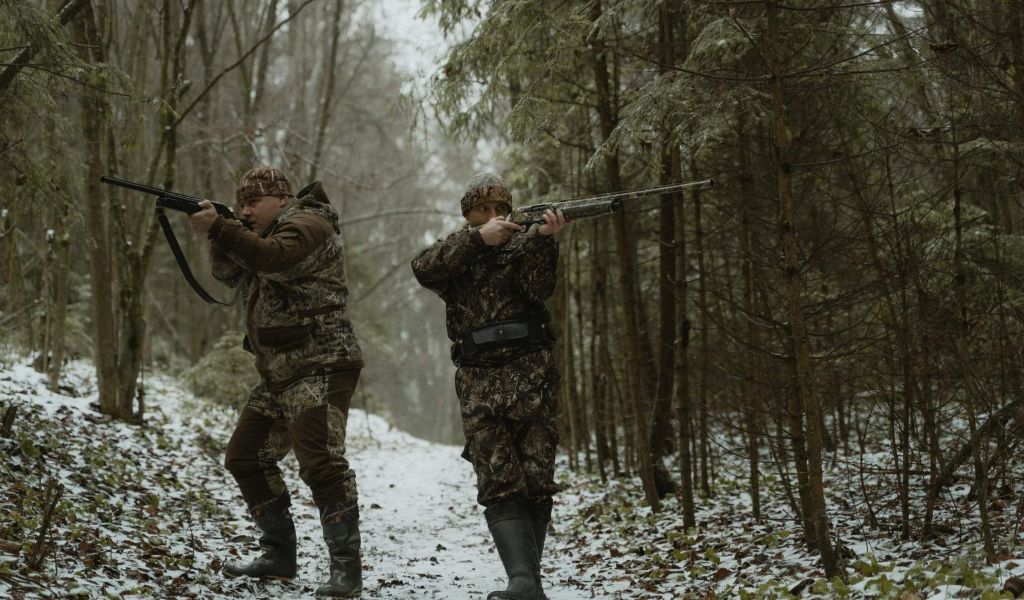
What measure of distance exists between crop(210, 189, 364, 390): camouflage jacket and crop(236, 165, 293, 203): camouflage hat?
16 centimetres

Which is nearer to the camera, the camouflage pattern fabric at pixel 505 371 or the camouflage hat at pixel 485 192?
the camouflage pattern fabric at pixel 505 371

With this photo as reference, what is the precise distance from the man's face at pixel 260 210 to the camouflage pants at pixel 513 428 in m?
1.53

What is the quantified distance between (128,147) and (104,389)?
3.85 m

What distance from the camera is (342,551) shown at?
4258 mm

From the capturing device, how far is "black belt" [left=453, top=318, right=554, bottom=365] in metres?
4.12

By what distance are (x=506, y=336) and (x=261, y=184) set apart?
1.77 m

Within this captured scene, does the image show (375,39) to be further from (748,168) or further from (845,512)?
(845,512)

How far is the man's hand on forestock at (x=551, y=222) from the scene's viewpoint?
406 centimetres

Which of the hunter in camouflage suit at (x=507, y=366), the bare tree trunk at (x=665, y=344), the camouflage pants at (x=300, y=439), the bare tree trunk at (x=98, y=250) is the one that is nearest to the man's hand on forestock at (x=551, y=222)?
the hunter in camouflage suit at (x=507, y=366)

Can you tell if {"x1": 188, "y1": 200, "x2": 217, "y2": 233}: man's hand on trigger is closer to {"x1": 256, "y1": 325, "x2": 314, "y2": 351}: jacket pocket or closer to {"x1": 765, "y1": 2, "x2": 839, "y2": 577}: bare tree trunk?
{"x1": 256, "y1": 325, "x2": 314, "y2": 351}: jacket pocket

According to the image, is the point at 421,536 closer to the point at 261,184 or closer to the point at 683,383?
the point at 683,383

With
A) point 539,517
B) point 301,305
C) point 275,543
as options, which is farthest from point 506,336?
point 275,543

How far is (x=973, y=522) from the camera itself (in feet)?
15.3

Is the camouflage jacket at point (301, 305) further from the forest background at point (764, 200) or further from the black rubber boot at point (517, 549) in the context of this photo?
the forest background at point (764, 200)
